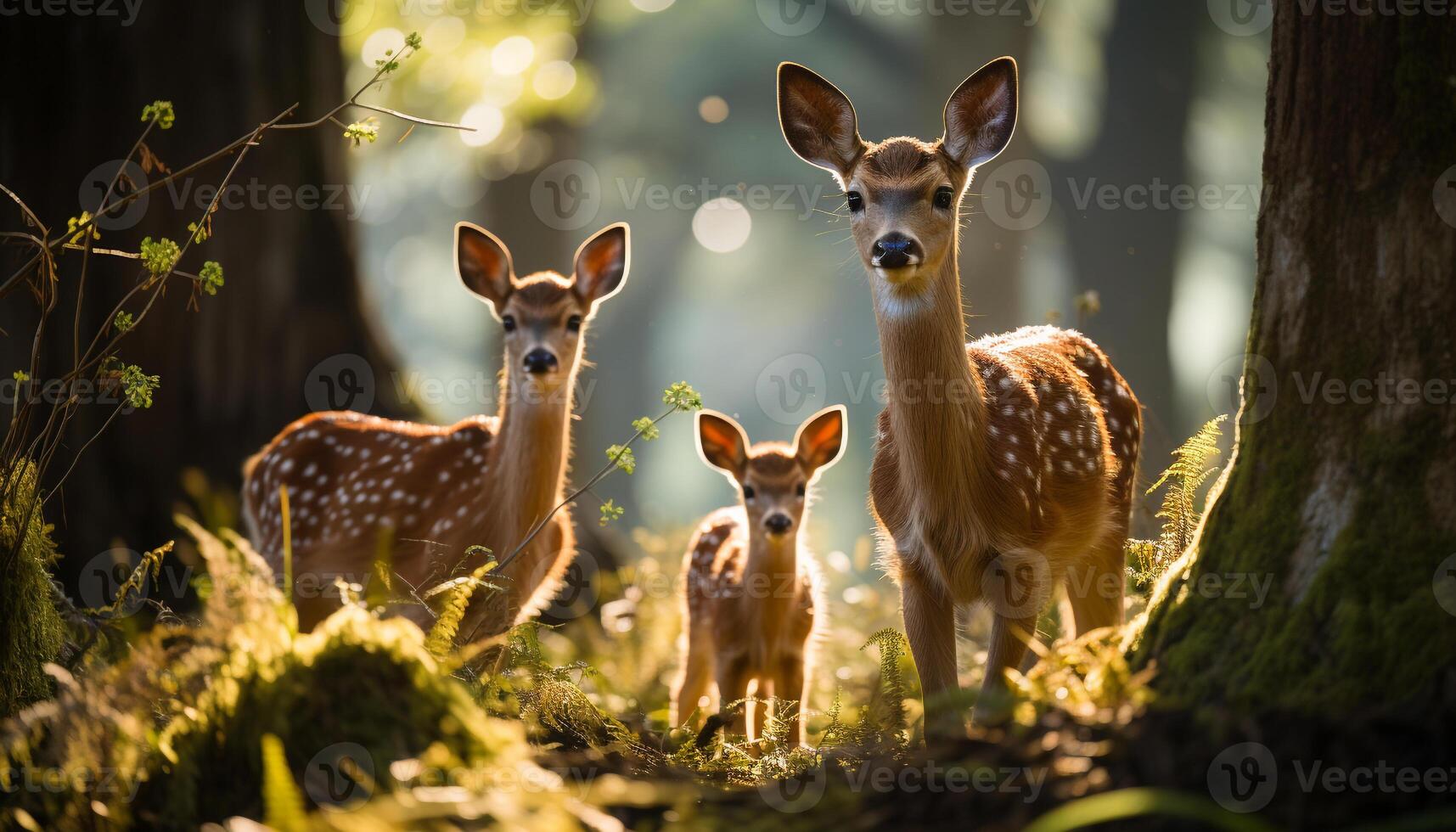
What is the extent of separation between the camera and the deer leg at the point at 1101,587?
5.42 meters

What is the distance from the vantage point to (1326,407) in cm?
297

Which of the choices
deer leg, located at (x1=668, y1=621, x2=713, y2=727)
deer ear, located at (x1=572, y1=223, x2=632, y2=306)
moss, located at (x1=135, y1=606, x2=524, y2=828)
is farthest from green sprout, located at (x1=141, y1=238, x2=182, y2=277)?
deer leg, located at (x1=668, y1=621, x2=713, y2=727)

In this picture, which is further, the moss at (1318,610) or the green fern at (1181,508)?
the green fern at (1181,508)

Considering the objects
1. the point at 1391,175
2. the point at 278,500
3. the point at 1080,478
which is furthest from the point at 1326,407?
the point at 278,500

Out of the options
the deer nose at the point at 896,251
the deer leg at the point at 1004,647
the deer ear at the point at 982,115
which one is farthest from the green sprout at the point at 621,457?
the deer ear at the point at 982,115

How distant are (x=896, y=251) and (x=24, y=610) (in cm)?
315

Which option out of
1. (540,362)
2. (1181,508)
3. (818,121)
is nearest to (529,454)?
(540,362)

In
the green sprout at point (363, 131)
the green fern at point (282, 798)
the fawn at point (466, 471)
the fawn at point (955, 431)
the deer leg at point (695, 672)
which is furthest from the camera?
the deer leg at point (695, 672)

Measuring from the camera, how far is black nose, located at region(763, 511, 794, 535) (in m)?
6.30

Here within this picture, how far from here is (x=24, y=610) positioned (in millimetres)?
3598

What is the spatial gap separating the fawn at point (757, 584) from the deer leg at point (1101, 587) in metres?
1.57

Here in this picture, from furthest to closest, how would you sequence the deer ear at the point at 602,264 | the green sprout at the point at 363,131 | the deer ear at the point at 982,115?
1. the deer ear at the point at 602,264
2. the deer ear at the point at 982,115
3. the green sprout at the point at 363,131

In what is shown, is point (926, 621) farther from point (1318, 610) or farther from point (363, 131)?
point (363, 131)

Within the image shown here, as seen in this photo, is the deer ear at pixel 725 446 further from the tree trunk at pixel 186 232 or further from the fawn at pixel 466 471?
the tree trunk at pixel 186 232
